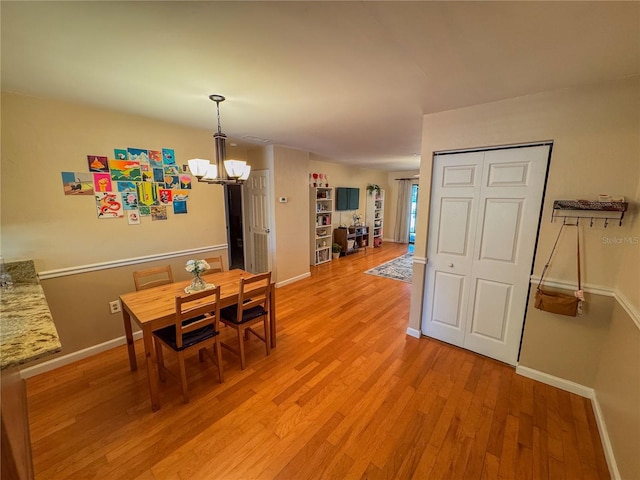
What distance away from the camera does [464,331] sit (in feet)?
8.44

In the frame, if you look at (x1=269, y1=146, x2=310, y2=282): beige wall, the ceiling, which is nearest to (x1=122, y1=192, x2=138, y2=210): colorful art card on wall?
the ceiling

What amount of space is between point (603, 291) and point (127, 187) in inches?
165

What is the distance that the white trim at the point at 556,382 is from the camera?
6.57ft

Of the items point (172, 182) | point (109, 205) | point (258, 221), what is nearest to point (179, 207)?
point (172, 182)

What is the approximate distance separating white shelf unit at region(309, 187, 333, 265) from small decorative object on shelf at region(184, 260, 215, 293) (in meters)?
3.48

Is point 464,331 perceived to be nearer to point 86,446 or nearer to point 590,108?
point 590,108

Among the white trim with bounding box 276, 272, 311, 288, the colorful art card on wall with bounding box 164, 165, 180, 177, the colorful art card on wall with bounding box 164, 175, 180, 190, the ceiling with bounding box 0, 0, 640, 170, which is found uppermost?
the ceiling with bounding box 0, 0, 640, 170

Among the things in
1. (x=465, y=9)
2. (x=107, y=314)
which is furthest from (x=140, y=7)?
(x=107, y=314)

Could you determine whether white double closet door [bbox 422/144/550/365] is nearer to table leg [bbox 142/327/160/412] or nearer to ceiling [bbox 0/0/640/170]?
ceiling [bbox 0/0/640/170]

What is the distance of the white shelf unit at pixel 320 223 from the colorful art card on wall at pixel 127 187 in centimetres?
347

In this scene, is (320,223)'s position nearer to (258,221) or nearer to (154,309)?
(258,221)

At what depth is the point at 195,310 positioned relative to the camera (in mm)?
1925

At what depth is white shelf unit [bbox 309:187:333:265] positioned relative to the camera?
18.5 feet

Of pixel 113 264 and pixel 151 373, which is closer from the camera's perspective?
pixel 151 373
